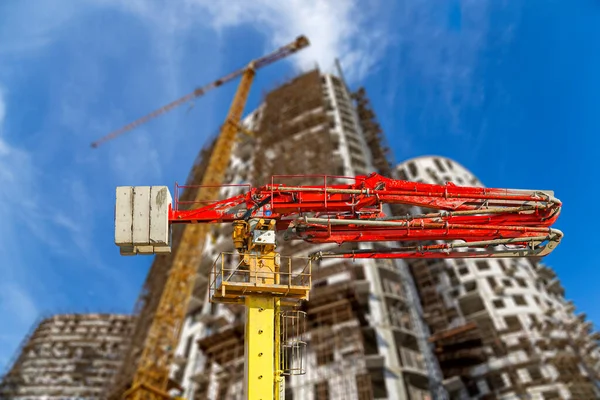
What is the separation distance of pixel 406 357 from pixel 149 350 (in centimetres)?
2344

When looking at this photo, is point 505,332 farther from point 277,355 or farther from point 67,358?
point 67,358

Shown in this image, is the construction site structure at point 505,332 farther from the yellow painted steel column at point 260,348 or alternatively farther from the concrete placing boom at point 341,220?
the yellow painted steel column at point 260,348

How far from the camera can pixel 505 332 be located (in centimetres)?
4528

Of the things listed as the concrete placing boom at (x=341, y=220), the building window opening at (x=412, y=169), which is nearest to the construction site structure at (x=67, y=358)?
the building window opening at (x=412, y=169)

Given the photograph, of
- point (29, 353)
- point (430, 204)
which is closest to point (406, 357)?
point (430, 204)

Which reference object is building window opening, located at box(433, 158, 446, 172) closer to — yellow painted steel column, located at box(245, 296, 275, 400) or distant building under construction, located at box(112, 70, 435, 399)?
distant building under construction, located at box(112, 70, 435, 399)

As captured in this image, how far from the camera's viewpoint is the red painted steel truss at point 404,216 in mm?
14547

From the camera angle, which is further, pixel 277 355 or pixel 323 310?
pixel 323 310

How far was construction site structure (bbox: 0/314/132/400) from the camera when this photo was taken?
7431 cm

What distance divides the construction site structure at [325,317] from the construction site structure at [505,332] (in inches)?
240

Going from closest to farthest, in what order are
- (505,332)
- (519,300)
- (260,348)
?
(260,348) → (505,332) → (519,300)

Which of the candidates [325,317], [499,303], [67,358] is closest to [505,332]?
[499,303]

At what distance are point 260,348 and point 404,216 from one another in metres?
5.97

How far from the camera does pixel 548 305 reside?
50.3 metres
